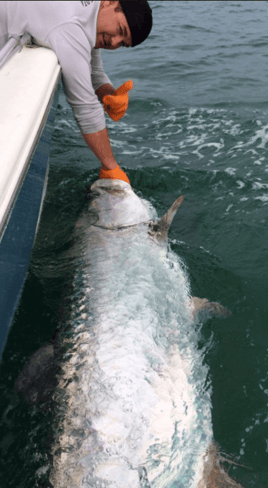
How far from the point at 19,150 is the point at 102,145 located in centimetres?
122

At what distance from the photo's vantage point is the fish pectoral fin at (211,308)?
2.52 metres

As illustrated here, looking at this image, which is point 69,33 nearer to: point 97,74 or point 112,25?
point 112,25

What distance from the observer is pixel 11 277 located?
1.92 metres

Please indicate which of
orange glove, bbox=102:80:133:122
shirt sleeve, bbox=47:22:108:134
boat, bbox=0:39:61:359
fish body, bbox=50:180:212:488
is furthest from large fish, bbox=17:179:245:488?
A: orange glove, bbox=102:80:133:122

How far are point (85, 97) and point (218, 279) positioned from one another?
166 cm

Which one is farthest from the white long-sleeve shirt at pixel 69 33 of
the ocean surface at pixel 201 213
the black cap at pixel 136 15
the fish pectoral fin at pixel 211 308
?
the fish pectoral fin at pixel 211 308

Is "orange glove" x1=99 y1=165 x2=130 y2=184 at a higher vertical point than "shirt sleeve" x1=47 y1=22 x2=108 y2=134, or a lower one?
lower

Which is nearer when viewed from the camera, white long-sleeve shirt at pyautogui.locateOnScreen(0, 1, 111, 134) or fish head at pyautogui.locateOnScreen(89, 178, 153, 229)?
white long-sleeve shirt at pyautogui.locateOnScreen(0, 1, 111, 134)

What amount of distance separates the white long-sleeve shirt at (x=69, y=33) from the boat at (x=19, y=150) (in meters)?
0.09

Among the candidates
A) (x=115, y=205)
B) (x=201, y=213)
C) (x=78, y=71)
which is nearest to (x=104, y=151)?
(x=115, y=205)

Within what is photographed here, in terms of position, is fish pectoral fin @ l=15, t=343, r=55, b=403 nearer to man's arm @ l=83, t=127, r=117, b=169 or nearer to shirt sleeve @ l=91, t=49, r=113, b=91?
man's arm @ l=83, t=127, r=117, b=169

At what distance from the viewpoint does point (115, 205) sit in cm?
284

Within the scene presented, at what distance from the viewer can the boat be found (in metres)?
1.67

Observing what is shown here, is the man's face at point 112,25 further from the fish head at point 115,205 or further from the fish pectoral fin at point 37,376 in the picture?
the fish pectoral fin at point 37,376
